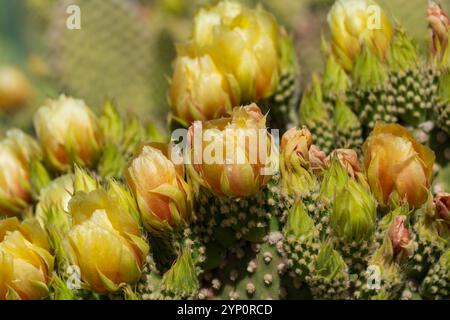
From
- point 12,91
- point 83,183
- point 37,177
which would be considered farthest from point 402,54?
point 12,91

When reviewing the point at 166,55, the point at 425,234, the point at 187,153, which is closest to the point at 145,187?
the point at 187,153

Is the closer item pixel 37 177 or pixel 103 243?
pixel 103 243

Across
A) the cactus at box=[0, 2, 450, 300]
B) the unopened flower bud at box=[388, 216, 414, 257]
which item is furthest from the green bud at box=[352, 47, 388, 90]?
the unopened flower bud at box=[388, 216, 414, 257]

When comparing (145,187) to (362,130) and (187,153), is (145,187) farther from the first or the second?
(362,130)

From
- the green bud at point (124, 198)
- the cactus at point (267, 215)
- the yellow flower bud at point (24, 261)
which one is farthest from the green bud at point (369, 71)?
the yellow flower bud at point (24, 261)

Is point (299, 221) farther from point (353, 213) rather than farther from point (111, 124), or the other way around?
point (111, 124)

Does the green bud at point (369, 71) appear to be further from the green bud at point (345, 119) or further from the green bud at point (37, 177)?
the green bud at point (37, 177)
